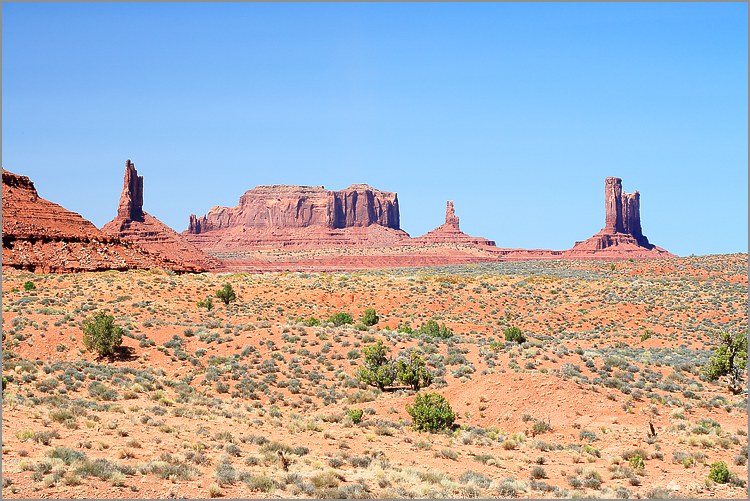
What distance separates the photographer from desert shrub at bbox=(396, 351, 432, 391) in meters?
27.2

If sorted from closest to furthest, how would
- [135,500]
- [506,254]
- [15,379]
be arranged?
[135,500], [15,379], [506,254]

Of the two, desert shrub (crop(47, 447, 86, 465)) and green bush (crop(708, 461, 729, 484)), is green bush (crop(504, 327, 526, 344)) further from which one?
desert shrub (crop(47, 447, 86, 465))

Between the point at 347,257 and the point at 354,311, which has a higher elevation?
the point at 347,257

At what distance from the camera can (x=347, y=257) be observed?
163500mm

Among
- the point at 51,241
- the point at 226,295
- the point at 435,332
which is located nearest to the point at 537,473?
the point at 435,332

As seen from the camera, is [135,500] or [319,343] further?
[319,343]

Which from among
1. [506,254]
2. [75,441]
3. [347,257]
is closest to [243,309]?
[75,441]

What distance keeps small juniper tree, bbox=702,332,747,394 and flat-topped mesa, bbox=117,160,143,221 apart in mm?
118824

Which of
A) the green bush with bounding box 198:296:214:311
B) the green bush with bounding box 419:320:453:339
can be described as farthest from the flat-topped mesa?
the green bush with bounding box 419:320:453:339

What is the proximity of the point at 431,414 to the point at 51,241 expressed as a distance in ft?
182

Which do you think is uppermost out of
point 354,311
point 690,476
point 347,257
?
point 347,257

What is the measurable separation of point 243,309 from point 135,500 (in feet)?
115

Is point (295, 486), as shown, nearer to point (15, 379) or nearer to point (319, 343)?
point (15, 379)

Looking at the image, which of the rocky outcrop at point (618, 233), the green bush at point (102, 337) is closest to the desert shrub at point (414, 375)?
the green bush at point (102, 337)
